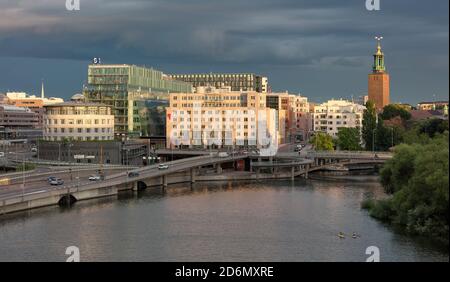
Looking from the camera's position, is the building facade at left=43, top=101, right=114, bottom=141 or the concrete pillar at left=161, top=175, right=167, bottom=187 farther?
the building facade at left=43, top=101, right=114, bottom=141

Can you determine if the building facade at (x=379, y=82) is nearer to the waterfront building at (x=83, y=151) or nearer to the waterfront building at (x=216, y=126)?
the waterfront building at (x=216, y=126)

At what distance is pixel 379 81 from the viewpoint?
13975cm

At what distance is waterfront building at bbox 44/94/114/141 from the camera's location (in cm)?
7469

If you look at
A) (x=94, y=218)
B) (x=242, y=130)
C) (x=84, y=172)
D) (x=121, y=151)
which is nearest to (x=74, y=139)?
(x=121, y=151)

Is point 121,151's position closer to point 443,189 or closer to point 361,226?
point 361,226

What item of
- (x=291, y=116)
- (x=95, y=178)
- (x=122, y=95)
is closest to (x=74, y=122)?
(x=122, y=95)

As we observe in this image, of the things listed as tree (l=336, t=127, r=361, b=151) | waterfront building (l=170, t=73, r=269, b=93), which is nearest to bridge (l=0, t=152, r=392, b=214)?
tree (l=336, t=127, r=361, b=151)

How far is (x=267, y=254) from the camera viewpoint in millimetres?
32594

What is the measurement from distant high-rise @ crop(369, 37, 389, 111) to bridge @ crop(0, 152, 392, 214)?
213ft

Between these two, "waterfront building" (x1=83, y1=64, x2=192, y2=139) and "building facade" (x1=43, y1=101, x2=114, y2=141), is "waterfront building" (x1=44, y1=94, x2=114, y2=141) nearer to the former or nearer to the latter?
"building facade" (x1=43, y1=101, x2=114, y2=141)

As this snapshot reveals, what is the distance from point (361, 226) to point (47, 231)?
1515 cm

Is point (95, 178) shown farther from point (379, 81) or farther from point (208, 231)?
point (379, 81)

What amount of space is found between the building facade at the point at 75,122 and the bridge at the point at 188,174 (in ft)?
33.1

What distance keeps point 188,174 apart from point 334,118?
55.2m
